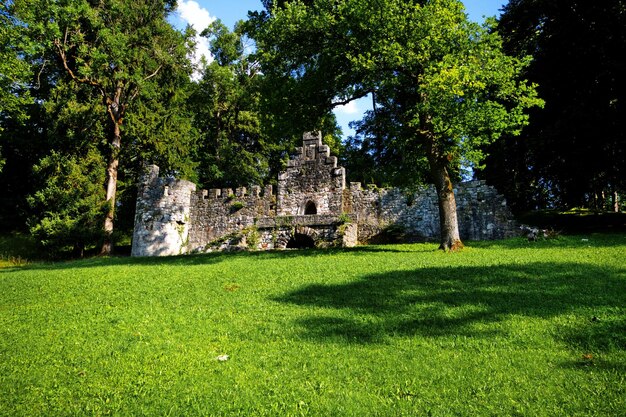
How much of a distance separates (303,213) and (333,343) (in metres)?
15.6

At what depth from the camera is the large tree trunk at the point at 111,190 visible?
23.2 meters

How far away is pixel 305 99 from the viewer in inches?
606

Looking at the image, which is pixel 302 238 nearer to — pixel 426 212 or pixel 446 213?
pixel 426 212

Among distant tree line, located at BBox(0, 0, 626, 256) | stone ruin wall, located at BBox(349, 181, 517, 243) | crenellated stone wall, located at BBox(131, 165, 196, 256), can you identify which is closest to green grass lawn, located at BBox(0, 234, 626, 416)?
distant tree line, located at BBox(0, 0, 626, 256)

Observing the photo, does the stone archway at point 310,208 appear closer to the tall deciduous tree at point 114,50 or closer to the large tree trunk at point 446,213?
the large tree trunk at point 446,213

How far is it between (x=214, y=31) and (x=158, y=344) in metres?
33.7

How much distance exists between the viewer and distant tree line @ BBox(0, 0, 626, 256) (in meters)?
13.4

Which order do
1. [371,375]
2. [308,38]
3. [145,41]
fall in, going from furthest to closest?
[145,41] < [308,38] < [371,375]

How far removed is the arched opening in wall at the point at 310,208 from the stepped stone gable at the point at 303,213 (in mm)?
50

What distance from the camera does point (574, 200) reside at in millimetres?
19156

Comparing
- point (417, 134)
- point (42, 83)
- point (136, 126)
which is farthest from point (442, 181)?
point (42, 83)

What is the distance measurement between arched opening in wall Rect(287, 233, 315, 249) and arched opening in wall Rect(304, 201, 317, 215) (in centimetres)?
280

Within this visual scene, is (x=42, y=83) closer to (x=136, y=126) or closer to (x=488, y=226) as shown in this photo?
(x=136, y=126)

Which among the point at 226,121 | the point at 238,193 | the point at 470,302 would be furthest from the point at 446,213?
the point at 226,121
